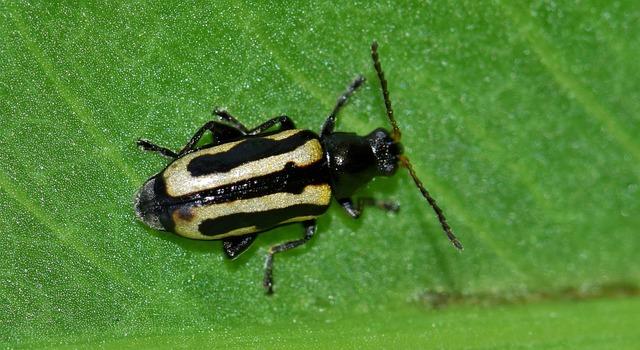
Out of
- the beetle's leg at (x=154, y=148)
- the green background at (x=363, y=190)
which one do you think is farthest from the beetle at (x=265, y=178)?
the green background at (x=363, y=190)

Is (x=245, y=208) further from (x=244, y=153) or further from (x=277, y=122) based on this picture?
(x=277, y=122)

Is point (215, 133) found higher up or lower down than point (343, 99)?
lower down

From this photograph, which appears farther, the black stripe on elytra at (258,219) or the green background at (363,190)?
the black stripe on elytra at (258,219)

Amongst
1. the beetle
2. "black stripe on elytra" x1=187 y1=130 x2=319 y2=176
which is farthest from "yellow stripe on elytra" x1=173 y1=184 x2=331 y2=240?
"black stripe on elytra" x1=187 y1=130 x2=319 y2=176

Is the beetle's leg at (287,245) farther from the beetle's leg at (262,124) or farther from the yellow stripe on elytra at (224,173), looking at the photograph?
the beetle's leg at (262,124)

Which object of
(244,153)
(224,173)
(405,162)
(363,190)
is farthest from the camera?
(363,190)

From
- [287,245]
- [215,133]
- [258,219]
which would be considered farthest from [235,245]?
[215,133]
